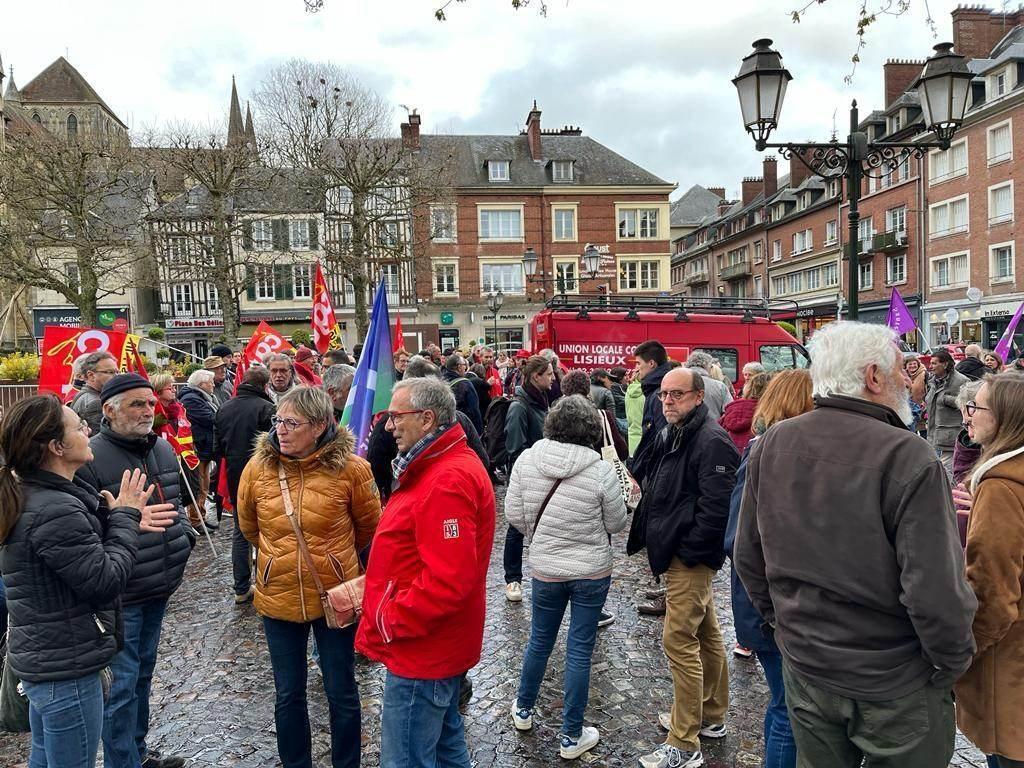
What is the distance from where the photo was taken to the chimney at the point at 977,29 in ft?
116

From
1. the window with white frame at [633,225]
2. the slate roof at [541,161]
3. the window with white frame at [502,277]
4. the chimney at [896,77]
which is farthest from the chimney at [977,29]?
the window with white frame at [502,277]

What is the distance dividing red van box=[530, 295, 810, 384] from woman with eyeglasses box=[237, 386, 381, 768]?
391 inches

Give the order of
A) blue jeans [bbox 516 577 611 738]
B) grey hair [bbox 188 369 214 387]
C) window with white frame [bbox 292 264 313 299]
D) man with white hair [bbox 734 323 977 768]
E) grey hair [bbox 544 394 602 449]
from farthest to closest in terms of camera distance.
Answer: window with white frame [bbox 292 264 313 299], grey hair [bbox 188 369 214 387], grey hair [bbox 544 394 602 449], blue jeans [bbox 516 577 611 738], man with white hair [bbox 734 323 977 768]

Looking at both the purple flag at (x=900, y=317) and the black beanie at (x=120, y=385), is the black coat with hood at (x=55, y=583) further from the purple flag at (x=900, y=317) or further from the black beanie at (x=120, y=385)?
the purple flag at (x=900, y=317)

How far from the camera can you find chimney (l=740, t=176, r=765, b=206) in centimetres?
5923

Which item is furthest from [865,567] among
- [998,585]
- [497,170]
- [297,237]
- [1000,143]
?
[497,170]

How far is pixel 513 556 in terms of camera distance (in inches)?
233

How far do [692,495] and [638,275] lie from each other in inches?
1518

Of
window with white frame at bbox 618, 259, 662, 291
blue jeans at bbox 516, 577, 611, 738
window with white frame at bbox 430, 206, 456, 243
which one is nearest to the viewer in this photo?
blue jeans at bbox 516, 577, 611, 738

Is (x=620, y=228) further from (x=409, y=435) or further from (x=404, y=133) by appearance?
(x=409, y=435)

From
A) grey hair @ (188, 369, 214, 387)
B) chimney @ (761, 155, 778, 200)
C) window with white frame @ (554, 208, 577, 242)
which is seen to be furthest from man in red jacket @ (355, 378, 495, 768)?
chimney @ (761, 155, 778, 200)

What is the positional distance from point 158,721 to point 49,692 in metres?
1.76

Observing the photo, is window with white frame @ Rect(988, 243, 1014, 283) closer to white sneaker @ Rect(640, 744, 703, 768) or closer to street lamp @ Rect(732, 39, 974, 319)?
street lamp @ Rect(732, 39, 974, 319)

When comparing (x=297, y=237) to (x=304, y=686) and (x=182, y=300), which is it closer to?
(x=182, y=300)
